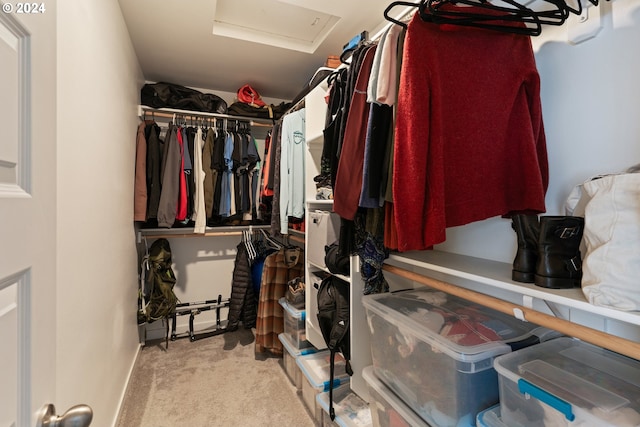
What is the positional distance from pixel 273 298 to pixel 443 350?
1.70 m

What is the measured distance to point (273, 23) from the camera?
2.01 metres

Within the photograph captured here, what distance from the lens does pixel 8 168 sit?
407 millimetres

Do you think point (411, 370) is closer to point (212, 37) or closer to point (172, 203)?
point (172, 203)

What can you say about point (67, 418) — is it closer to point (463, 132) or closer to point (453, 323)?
point (453, 323)

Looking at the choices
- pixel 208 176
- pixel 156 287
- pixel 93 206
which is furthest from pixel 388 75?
pixel 156 287

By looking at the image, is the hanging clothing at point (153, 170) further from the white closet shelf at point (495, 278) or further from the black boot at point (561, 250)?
the black boot at point (561, 250)

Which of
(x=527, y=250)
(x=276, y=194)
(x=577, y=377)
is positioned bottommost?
(x=577, y=377)

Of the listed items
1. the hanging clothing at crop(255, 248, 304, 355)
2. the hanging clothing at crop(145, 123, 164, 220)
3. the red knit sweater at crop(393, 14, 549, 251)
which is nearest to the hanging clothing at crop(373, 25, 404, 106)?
the red knit sweater at crop(393, 14, 549, 251)

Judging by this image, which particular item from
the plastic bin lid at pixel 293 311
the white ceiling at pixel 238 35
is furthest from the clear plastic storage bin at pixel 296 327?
the white ceiling at pixel 238 35

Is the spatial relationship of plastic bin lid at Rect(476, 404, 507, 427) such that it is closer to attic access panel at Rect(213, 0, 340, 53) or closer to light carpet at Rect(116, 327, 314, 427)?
light carpet at Rect(116, 327, 314, 427)

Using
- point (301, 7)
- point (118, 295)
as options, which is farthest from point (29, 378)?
point (301, 7)

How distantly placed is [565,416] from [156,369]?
8.27 feet

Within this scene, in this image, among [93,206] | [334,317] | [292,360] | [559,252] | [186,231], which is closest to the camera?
[559,252]

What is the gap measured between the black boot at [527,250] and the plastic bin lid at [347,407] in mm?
984
